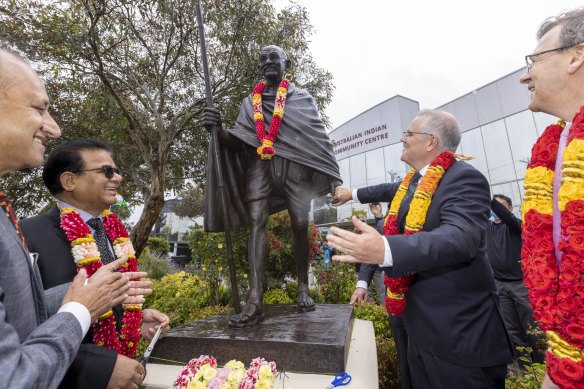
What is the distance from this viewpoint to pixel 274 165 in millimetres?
3311

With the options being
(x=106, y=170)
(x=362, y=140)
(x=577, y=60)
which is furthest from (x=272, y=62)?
(x=362, y=140)

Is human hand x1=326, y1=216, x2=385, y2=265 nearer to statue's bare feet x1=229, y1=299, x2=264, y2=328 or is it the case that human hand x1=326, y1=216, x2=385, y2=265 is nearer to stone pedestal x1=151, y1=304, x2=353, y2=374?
stone pedestal x1=151, y1=304, x2=353, y2=374

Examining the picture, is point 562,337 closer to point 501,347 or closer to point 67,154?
point 501,347

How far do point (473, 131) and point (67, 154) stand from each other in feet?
65.9

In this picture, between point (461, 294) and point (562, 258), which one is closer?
point (562, 258)

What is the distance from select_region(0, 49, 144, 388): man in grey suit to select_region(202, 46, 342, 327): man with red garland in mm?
1789

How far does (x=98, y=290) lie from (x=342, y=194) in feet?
7.45

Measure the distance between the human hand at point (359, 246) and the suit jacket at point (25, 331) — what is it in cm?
102

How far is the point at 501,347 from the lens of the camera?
1946mm

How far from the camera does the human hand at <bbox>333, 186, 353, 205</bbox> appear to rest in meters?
3.17

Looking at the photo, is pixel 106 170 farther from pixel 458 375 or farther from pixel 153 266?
pixel 153 266

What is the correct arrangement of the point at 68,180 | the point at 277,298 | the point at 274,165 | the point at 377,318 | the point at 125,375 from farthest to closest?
the point at 277,298
the point at 377,318
the point at 274,165
the point at 68,180
the point at 125,375

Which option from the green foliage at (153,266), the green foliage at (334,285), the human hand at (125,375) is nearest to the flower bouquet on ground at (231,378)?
the human hand at (125,375)

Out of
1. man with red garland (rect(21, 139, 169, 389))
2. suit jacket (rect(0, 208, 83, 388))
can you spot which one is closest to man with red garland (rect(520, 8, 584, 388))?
suit jacket (rect(0, 208, 83, 388))
